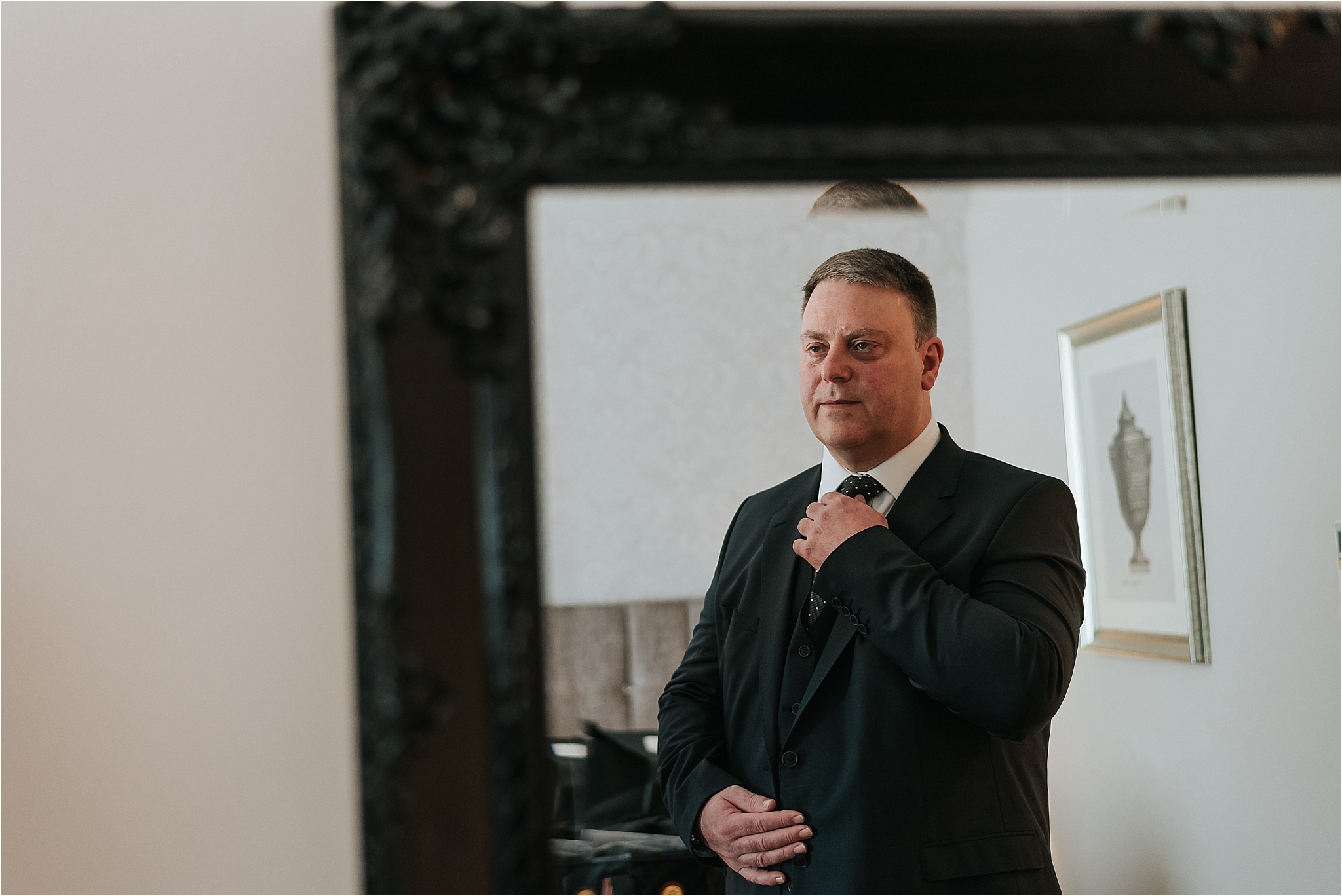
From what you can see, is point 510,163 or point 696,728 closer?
point 510,163

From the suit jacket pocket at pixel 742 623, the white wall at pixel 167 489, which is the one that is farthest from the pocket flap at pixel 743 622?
the white wall at pixel 167 489

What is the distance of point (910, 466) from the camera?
21.5 inches

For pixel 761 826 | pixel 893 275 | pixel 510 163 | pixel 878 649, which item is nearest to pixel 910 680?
pixel 878 649

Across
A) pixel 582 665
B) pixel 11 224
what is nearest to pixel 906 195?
pixel 582 665

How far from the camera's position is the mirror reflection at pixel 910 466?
513 mm

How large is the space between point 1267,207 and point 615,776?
1.63 ft

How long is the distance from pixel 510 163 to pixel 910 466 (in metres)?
0.28

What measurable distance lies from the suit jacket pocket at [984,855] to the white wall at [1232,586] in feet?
0.07

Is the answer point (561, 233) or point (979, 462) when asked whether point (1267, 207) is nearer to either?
point (979, 462)

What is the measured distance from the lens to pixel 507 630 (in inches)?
16.9

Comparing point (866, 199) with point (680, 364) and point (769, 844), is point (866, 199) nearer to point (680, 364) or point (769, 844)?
point (680, 364)

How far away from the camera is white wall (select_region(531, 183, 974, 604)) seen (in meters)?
0.50

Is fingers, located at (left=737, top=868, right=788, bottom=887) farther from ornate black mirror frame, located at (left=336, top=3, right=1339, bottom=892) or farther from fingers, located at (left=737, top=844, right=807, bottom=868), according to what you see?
ornate black mirror frame, located at (left=336, top=3, right=1339, bottom=892)

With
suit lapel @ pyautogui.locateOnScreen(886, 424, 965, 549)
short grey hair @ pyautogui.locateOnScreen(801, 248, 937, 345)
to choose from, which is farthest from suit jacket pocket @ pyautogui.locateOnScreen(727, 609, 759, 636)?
short grey hair @ pyautogui.locateOnScreen(801, 248, 937, 345)
